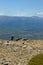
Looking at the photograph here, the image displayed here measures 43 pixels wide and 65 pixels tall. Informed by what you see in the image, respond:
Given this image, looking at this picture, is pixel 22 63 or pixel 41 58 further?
pixel 22 63

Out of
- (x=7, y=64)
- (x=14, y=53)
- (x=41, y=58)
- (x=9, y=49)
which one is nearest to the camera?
(x=41, y=58)

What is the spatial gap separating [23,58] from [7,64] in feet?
10.1

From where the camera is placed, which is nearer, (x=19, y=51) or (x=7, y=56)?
(x=7, y=56)

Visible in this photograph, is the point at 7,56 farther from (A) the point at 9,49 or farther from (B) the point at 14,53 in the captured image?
(A) the point at 9,49

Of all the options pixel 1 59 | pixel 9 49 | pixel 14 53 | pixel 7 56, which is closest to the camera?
pixel 1 59

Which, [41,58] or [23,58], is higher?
[41,58]

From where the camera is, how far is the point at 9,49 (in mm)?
28016

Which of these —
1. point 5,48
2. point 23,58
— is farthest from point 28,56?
point 5,48

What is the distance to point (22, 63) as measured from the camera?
21875 millimetres

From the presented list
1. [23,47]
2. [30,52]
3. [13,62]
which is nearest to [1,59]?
[13,62]

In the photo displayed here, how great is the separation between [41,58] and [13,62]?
4.85m

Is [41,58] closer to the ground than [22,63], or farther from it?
farther from it

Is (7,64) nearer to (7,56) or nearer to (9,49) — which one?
(7,56)

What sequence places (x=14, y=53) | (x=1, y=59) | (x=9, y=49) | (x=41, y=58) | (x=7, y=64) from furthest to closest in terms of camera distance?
(x=9, y=49) → (x=14, y=53) → (x=1, y=59) → (x=7, y=64) → (x=41, y=58)
